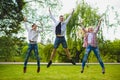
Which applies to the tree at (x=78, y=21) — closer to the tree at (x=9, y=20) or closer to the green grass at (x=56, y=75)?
the tree at (x=9, y=20)

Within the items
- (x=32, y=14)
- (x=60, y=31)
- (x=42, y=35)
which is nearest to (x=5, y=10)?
(x=32, y=14)

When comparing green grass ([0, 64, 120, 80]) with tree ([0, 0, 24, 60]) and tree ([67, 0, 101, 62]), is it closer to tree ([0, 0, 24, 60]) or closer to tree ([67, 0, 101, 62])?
tree ([67, 0, 101, 62])

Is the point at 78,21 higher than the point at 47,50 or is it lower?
higher

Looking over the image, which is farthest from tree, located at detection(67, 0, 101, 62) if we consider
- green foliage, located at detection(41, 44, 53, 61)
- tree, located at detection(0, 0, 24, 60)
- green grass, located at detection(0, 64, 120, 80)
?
green grass, located at detection(0, 64, 120, 80)

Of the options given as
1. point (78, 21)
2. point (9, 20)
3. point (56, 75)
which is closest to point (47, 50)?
point (78, 21)

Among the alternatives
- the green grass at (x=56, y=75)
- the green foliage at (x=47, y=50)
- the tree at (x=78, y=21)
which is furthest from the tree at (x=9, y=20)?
the green grass at (x=56, y=75)

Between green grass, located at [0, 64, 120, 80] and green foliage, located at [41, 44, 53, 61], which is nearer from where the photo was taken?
green grass, located at [0, 64, 120, 80]

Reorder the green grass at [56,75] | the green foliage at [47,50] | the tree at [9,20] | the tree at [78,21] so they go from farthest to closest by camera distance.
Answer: the green foliage at [47,50] < the tree at [9,20] < the tree at [78,21] < the green grass at [56,75]

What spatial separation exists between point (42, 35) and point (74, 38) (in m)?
3.10

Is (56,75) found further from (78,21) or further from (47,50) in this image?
(47,50)

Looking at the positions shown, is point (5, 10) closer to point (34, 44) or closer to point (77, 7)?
point (77, 7)

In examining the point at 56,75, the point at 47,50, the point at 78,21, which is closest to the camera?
the point at 56,75

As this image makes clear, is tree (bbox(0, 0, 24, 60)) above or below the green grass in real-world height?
above

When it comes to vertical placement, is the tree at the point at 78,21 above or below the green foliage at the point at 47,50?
above
